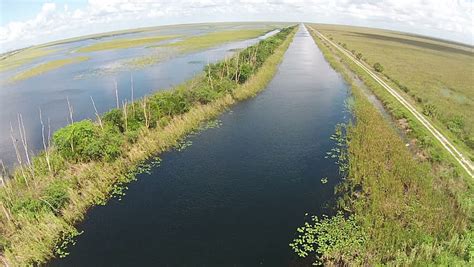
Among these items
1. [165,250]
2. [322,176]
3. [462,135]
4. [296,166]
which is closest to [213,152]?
[296,166]

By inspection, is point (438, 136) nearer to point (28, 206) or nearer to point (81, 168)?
point (81, 168)

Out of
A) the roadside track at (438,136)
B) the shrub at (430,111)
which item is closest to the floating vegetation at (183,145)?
the roadside track at (438,136)

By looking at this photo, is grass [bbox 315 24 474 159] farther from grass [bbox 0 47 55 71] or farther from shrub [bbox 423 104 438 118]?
grass [bbox 0 47 55 71]

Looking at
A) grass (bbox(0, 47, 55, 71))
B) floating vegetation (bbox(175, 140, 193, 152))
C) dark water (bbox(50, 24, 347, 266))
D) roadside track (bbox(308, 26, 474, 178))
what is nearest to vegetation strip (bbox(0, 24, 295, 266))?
floating vegetation (bbox(175, 140, 193, 152))

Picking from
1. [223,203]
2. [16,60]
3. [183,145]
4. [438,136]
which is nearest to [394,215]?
[223,203]

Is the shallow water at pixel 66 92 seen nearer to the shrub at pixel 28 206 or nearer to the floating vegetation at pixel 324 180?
the shrub at pixel 28 206

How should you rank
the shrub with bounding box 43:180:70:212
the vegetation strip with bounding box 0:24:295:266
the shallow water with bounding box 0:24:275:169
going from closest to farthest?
the vegetation strip with bounding box 0:24:295:266 → the shrub with bounding box 43:180:70:212 → the shallow water with bounding box 0:24:275:169

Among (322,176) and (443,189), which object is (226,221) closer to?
(322,176)
